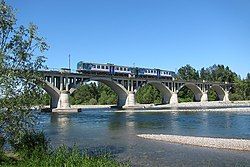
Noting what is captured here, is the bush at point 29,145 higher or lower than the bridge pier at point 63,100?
lower

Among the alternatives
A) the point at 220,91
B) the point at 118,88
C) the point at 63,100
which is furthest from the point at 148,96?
the point at 63,100

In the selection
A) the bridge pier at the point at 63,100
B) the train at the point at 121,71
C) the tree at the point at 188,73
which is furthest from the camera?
the tree at the point at 188,73

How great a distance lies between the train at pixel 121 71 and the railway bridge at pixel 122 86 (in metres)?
1.65

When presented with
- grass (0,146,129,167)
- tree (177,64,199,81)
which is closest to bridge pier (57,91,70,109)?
grass (0,146,129,167)

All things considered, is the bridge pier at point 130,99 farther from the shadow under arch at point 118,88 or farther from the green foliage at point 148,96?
the green foliage at point 148,96

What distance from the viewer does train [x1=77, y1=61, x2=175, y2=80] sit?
291 ft

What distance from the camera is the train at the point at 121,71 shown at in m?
88.7

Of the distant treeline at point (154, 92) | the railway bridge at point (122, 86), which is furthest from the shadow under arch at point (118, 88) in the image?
the distant treeline at point (154, 92)

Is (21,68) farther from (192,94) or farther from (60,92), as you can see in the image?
(192,94)

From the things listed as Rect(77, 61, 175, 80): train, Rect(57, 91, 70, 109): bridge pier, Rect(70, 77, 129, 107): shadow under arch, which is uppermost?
Rect(77, 61, 175, 80): train

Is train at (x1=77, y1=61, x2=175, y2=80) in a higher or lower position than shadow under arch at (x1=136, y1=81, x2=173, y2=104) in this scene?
higher

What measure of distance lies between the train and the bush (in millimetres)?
71216

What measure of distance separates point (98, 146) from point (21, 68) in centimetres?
1150

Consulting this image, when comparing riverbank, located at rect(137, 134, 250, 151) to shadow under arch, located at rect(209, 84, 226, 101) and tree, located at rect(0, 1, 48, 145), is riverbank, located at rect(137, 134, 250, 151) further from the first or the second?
shadow under arch, located at rect(209, 84, 226, 101)
